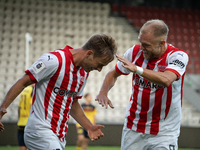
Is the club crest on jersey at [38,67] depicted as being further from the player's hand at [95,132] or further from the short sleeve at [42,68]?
the player's hand at [95,132]

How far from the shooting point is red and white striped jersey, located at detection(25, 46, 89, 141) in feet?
8.12

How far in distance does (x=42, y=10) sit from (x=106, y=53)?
1174 cm

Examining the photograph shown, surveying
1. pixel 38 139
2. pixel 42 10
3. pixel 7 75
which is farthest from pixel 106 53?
pixel 42 10

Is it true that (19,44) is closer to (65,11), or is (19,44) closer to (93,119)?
(65,11)

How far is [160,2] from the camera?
15.5 metres

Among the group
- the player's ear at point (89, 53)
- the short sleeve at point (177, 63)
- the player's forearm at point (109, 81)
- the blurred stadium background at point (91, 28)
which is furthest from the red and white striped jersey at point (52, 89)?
the blurred stadium background at point (91, 28)

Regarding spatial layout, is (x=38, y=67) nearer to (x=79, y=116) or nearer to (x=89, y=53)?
(x=89, y=53)

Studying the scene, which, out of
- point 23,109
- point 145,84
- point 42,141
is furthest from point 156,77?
point 23,109

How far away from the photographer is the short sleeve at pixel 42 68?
96.4 inches

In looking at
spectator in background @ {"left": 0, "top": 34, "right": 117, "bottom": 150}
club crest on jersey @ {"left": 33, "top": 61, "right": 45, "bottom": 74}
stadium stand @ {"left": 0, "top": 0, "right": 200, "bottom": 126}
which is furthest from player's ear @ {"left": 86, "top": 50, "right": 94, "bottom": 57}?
stadium stand @ {"left": 0, "top": 0, "right": 200, "bottom": 126}

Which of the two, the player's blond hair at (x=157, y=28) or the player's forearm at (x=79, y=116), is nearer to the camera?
the player's blond hair at (x=157, y=28)

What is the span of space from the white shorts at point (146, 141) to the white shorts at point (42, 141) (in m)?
0.93

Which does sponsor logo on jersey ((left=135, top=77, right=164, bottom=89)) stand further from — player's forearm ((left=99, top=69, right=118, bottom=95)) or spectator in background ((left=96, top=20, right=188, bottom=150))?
player's forearm ((left=99, top=69, right=118, bottom=95))

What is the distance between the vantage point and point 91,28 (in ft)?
44.6
